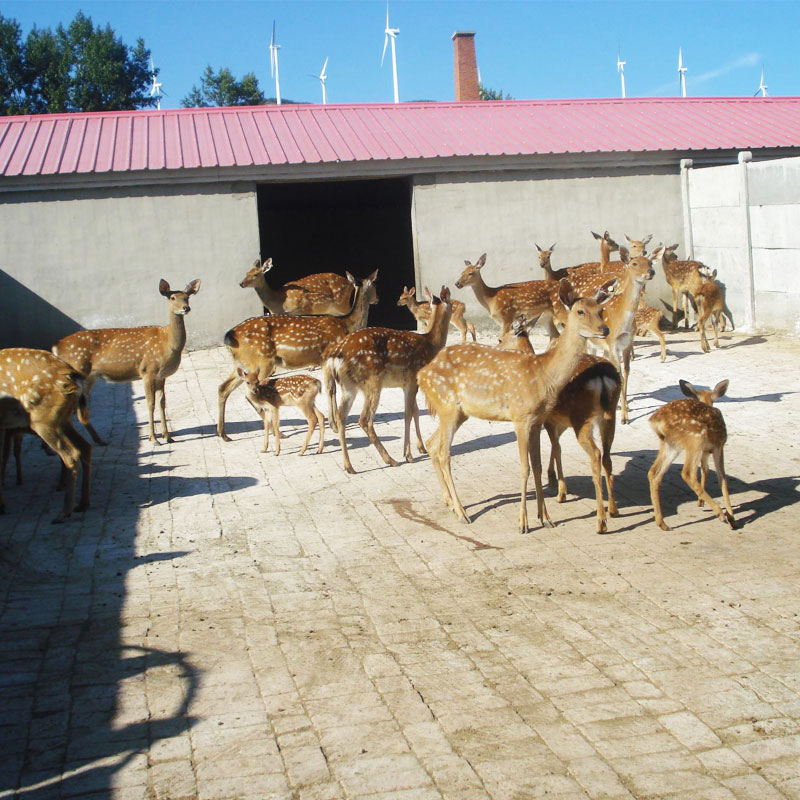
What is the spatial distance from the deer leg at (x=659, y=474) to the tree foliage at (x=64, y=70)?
146ft

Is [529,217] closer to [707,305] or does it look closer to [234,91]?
[707,305]

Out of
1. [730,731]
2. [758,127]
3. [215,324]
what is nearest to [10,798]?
[730,731]

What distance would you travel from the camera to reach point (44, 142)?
64.2 ft

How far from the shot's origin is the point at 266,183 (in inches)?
750

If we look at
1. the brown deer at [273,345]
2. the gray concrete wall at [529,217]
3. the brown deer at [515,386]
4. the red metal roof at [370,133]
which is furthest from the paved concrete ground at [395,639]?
the red metal roof at [370,133]

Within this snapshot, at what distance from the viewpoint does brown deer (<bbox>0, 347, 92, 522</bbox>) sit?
9.20m

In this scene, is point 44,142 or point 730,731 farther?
point 44,142

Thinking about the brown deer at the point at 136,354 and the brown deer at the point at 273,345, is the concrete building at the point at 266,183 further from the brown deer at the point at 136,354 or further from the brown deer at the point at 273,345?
the brown deer at the point at 273,345

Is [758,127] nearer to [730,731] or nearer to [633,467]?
[633,467]

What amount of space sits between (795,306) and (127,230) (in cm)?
1137

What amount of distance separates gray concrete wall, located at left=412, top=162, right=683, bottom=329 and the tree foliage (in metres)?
33.7

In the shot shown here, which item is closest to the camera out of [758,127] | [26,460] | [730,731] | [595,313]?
[730,731]

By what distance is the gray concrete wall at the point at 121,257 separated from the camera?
17.9m

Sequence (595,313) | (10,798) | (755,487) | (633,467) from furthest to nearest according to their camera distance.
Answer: (633,467) → (755,487) → (595,313) → (10,798)
